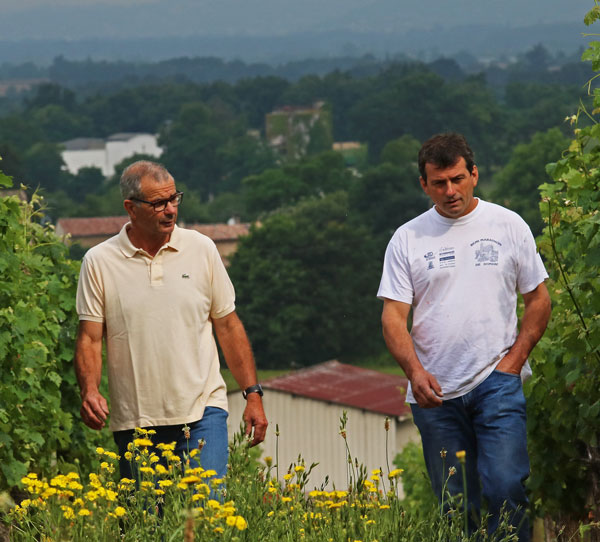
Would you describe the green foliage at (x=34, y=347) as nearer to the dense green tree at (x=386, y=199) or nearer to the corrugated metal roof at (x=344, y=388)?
the corrugated metal roof at (x=344, y=388)

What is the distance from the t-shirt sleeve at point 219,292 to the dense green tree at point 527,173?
72148 mm

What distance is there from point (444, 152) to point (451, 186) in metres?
0.13

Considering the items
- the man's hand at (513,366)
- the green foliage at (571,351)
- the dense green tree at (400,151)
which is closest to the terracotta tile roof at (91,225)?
the dense green tree at (400,151)

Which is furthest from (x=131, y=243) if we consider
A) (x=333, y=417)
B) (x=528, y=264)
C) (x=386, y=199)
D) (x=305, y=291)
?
(x=386, y=199)

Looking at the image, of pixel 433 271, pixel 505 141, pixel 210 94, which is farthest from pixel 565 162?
pixel 210 94

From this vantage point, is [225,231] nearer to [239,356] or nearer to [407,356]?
[239,356]

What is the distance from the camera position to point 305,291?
255 feet

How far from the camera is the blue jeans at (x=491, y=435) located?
447 cm

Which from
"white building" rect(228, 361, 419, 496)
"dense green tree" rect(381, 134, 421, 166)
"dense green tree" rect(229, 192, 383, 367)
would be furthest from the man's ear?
"dense green tree" rect(381, 134, 421, 166)

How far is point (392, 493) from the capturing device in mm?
3834

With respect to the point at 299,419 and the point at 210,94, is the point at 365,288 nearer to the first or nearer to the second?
the point at 299,419

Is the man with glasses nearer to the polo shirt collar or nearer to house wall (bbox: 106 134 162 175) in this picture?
the polo shirt collar

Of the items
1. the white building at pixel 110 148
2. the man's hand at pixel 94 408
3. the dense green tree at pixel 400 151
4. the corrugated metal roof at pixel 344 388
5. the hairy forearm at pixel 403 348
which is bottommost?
the corrugated metal roof at pixel 344 388

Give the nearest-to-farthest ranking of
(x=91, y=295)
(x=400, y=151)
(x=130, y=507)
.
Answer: (x=130, y=507), (x=91, y=295), (x=400, y=151)
